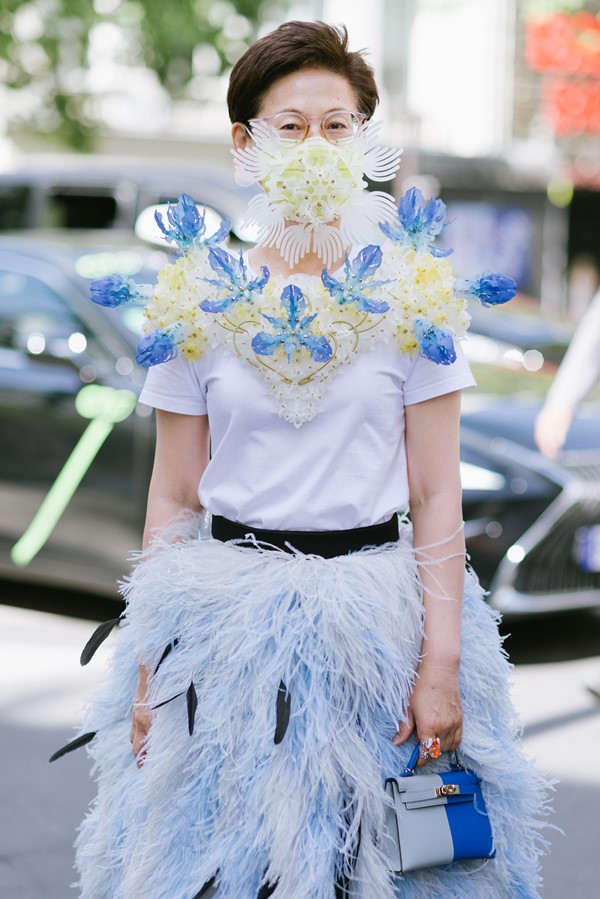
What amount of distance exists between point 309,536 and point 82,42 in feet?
46.5

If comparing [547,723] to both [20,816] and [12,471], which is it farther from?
[12,471]

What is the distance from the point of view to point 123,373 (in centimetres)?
535

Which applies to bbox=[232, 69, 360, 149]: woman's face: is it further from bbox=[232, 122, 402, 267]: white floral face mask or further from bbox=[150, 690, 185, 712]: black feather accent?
bbox=[150, 690, 185, 712]: black feather accent

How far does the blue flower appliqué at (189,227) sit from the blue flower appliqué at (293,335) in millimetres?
176

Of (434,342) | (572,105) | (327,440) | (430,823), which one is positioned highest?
(572,105)

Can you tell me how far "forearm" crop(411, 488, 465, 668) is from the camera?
2.05 m

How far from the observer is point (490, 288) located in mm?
2020

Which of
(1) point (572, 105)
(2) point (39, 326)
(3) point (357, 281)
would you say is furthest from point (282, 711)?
(1) point (572, 105)

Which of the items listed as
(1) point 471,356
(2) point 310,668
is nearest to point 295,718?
(2) point 310,668

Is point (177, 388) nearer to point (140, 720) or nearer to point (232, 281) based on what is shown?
point (232, 281)

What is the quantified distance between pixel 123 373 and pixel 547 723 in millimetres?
2329

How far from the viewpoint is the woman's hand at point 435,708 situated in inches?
78.6

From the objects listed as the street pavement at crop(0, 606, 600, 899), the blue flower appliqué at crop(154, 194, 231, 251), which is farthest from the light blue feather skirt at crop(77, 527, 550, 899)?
the street pavement at crop(0, 606, 600, 899)

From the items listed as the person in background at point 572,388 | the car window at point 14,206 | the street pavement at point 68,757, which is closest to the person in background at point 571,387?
the person in background at point 572,388
